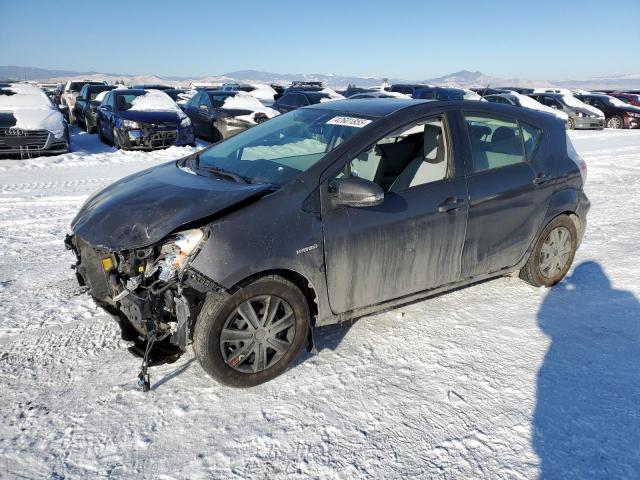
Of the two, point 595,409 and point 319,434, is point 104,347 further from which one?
point 595,409

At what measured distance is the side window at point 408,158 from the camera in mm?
3385

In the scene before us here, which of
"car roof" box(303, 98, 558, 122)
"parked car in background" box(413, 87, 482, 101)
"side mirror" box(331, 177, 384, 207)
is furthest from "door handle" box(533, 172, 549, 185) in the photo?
"parked car in background" box(413, 87, 482, 101)

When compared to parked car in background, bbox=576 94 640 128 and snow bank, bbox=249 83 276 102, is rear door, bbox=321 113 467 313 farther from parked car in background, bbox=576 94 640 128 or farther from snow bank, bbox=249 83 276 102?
parked car in background, bbox=576 94 640 128

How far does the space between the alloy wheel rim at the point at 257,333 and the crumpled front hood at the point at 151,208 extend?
1.95ft

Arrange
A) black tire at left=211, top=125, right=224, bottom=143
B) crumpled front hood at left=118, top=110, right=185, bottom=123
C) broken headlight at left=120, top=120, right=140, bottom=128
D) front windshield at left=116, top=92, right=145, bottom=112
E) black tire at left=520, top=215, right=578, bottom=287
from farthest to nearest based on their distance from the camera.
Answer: black tire at left=211, top=125, right=224, bottom=143, front windshield at left=116, top=92, right=145, bottom=112, crumpled front hood at left=118, top=110, right=185, bottom=123, broken headlight at left=120, top=120, right=140, bottom=128, black tire at left=520, top=215, right=578, bottom=287

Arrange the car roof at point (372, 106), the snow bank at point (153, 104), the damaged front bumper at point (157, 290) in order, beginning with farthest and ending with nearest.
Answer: the snow bank at point (153, 104) < the car roof at point (372, 106) < the damaged front bumper at point (157, 290)

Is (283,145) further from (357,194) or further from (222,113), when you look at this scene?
(222,113)

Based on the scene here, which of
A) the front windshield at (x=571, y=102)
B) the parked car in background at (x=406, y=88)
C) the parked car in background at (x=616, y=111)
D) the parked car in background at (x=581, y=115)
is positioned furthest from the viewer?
the parked car in background at (x=406, y=88)

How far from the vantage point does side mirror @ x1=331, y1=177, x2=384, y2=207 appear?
2859 millimetres

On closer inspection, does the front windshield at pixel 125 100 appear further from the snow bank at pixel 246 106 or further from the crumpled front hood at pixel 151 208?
the crumpled front hood at pixel 151 208

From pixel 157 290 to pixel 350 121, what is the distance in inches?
70.2

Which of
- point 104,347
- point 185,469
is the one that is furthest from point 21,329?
point 185,469

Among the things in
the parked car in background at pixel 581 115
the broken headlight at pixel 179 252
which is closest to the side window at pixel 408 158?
the broken headlight at pixel 179 252

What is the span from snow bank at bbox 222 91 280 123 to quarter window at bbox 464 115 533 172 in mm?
9735
